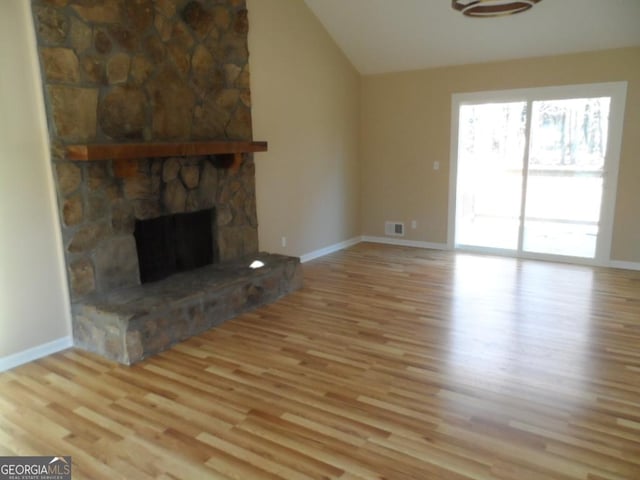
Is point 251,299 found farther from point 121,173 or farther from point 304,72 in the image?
point 304,72

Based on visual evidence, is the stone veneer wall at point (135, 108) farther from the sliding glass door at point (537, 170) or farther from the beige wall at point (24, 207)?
the sliding glass door at point (537, 170)

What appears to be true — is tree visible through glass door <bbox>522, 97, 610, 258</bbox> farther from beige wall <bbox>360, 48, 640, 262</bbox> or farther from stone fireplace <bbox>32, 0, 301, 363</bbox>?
stone fireplace <bbox>32, 0, 301, 363</bbox>

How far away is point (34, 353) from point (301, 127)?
369 centimetres

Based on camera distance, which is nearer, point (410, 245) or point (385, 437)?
point (385, 437)

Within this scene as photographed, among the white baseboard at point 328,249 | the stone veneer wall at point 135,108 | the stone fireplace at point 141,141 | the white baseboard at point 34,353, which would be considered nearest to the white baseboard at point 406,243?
the white baseboard at point 328,249

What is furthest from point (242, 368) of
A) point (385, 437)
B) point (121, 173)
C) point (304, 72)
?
point (304, 72)

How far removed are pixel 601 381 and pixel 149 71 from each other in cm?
401

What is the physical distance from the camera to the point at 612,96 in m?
5.24

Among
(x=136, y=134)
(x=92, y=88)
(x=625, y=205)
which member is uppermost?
(x=92, y=88)

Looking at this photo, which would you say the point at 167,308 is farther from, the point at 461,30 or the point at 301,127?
the point at 461,30

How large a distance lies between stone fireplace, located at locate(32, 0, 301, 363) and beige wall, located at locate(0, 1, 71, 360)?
3.3 inches

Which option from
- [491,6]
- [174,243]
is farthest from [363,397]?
[491,6]

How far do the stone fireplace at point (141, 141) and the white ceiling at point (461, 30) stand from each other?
1638mm

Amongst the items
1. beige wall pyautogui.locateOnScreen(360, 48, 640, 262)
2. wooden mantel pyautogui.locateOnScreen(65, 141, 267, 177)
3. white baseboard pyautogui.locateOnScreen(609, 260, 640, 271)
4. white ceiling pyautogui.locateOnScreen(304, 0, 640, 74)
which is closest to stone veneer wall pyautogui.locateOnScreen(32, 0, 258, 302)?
wooden mantel pyautogui.locateOnScreen(65, 141, 267, 177)
